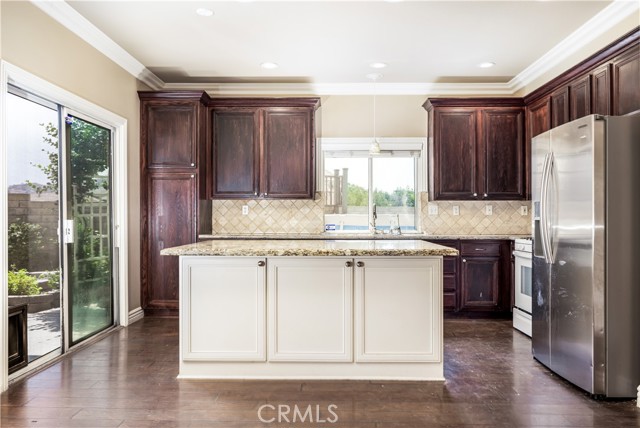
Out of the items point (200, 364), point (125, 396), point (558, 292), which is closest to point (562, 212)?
point (558, 292)

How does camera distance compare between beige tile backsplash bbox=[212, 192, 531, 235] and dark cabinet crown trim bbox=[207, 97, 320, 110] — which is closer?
dark cabinet crown trim bbox=[207, 97, 320, 110]

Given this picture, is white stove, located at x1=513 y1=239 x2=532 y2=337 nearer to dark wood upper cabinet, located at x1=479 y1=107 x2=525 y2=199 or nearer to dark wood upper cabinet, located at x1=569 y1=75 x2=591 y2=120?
dark wood upper cabinet, located at x1=479 y1=107 x2=525 y2=199

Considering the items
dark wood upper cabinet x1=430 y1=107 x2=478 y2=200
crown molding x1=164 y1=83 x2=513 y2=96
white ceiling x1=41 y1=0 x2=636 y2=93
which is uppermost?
white ceiling x1=41 y1=0 x2=636 y2=93

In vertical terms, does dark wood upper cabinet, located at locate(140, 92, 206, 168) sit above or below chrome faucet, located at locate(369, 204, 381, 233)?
above

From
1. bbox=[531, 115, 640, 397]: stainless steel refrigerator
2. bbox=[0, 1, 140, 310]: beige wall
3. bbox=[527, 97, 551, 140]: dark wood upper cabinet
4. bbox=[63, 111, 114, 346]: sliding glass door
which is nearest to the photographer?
bbox=[531, 115, 640, 397]: stainless steel refrigerator

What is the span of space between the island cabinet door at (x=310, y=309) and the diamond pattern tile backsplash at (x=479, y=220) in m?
2.81

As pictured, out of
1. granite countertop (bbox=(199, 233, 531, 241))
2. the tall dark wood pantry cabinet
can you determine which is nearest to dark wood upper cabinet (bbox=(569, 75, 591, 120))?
granite countertop (bbox=(199, 233, 531, 241))

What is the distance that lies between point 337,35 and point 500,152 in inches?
96.6

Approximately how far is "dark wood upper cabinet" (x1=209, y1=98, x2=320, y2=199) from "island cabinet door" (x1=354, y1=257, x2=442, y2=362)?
2.38 m

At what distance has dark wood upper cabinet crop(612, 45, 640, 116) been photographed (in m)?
3.05

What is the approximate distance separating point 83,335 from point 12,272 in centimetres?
111

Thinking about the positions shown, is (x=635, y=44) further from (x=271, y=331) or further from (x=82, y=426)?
(x=82, y=426)

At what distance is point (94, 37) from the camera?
3.80 m

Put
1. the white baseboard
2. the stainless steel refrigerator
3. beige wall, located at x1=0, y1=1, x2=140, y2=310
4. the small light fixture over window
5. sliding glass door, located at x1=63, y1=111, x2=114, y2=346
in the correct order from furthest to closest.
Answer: the small light fixture over window → the white baseboard → sliding glass door, located at x1=63, y1=111, x2=114, y2=346 → beige wall, located at x1=0, y1=1, x2=140, y2=310 → the stainless steel refrigerator
